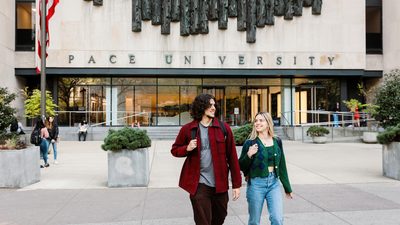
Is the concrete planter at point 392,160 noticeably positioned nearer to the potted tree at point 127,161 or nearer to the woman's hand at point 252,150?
the potted tree at point 127,161

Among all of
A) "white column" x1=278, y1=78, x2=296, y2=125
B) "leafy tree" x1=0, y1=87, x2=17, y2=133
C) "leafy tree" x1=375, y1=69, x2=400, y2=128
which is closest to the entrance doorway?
"white column" x1=278, y1=78, x2=296, y2=125

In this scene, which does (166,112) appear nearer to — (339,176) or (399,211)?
(339,176)

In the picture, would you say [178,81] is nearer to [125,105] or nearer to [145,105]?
[145,105]

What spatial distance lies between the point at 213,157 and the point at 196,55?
76.4ft

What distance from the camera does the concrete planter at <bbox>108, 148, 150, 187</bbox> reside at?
9.02 metres

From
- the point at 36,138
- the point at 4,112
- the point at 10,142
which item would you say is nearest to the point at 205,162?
the point at 10,142

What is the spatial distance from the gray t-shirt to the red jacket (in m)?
0.05

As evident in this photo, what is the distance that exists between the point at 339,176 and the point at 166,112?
19877 millimetres

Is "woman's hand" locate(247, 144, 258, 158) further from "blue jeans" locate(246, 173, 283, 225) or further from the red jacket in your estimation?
"blue jeans" locate(246, 173, 283, 225)

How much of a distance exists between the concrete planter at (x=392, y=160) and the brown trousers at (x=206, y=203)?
723cm

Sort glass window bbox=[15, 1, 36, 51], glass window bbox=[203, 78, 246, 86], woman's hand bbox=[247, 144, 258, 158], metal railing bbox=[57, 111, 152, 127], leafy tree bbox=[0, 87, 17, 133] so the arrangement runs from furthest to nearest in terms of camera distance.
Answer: glass window bbox=[203, 78, 246, 86] < metal railing bbox=[57, 111, 152, 127] < glass window bbox=[15, 1, 36, 51] < leafy tree bbox=[0, 87, 17, 133] < woman's hand bbox=[247, 144, 258, 158]

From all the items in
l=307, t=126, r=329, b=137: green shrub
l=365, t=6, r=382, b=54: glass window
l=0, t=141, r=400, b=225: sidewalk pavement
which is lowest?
l=0, t=141, r=400, b=225: sidewalk pavement

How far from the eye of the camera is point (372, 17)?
3077 cm

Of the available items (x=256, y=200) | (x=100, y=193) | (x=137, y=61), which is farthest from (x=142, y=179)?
(x=137, y=61)
